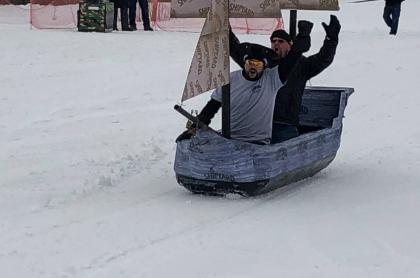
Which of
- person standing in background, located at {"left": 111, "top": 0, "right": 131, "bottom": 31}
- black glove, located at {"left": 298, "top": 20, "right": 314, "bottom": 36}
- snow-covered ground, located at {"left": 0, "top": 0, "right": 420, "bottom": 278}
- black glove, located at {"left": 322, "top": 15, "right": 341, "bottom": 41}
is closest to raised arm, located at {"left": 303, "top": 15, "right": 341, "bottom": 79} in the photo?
Result: black glove, located at {"left": 322, "top": 15, "right": 341, "bottom": 41}

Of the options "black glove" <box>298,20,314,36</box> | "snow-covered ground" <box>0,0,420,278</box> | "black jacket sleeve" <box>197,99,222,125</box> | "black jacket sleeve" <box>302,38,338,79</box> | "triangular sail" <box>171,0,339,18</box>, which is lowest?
"snow-covered ground" <box>0,0,420,278</box>

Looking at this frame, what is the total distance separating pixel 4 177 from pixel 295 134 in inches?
99.4

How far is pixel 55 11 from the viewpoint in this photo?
22.3 metres

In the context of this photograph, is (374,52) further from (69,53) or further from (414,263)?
(414,263)

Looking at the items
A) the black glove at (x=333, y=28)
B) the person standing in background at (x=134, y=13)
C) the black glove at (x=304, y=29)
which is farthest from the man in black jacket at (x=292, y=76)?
the person standing in background at (x=134, y=13)

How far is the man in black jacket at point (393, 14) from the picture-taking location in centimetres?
1978

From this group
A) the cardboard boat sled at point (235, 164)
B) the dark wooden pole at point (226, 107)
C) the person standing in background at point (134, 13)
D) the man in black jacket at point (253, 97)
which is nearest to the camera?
the cardboard boat sled at point (235, 164)

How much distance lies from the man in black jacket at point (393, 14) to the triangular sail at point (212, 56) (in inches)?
528

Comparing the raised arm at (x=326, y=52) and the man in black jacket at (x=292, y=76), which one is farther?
the man in black jacket at (x=292, y=76)

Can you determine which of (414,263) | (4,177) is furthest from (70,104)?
(414,263)

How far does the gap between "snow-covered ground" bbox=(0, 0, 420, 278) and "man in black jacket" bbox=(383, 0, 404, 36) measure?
553 cm

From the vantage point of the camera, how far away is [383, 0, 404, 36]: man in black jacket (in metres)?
19.8

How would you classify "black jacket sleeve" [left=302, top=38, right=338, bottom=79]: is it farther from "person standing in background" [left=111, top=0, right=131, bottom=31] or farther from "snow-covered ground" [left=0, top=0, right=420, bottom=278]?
"person standing in background" [left=111, top=0, right=131, bottom=31]

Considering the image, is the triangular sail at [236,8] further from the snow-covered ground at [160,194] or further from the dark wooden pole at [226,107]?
the snow-covered ground at [160,194]
